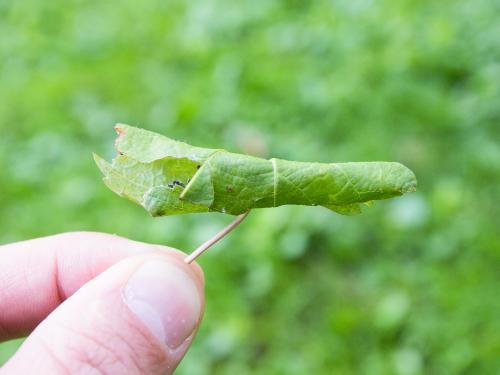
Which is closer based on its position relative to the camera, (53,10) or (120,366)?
(120,366)

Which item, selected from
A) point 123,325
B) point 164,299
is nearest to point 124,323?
point 123,325

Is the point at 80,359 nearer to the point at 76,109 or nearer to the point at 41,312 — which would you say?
the point at 41,312

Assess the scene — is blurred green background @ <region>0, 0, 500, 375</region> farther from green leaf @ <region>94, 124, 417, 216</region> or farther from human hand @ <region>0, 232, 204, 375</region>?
green leaf @ <region>94, 124, 417, 216</region>

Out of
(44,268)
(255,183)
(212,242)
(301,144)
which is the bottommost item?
(301,144)

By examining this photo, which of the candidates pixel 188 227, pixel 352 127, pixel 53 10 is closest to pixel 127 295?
pixel 188 227

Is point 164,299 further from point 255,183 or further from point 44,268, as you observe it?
point 44,268

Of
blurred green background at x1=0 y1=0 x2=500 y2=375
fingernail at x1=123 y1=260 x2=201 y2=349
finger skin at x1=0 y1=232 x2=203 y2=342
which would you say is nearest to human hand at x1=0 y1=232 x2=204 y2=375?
fingernail at x1=123 y1=260 x2=201 y2=349
